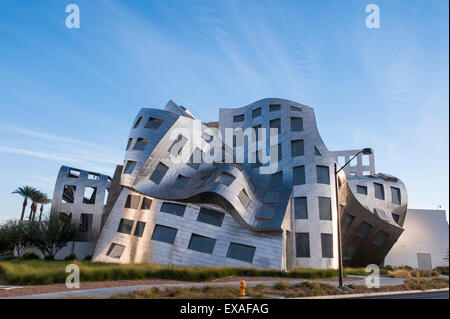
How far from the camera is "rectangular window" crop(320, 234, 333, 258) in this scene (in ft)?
103

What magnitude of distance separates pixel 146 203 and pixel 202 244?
7.47 metres

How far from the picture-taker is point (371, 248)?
40000 mm

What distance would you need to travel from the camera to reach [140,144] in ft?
113

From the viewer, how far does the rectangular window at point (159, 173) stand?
3316 cm

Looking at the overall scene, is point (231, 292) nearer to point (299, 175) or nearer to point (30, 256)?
point (299, 175)

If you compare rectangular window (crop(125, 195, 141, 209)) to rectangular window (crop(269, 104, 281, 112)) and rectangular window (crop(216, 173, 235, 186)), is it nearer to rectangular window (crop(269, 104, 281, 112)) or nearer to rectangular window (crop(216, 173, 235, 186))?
rectangular window (crop(216, 173, 235, 186))

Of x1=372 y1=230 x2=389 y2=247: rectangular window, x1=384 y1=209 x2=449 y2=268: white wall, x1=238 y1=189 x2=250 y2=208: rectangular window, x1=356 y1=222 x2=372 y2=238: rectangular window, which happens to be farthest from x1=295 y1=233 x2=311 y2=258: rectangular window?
x1=384 y1=209 x2=449 y2=268: white wall

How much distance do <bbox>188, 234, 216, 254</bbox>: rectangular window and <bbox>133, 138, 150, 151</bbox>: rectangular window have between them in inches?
424

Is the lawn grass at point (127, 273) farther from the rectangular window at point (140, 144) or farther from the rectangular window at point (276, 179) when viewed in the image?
the rectangular window at point (140, 144)

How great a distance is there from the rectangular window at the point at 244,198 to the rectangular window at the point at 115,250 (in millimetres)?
12158

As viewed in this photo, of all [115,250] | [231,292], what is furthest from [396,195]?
[231,292]
